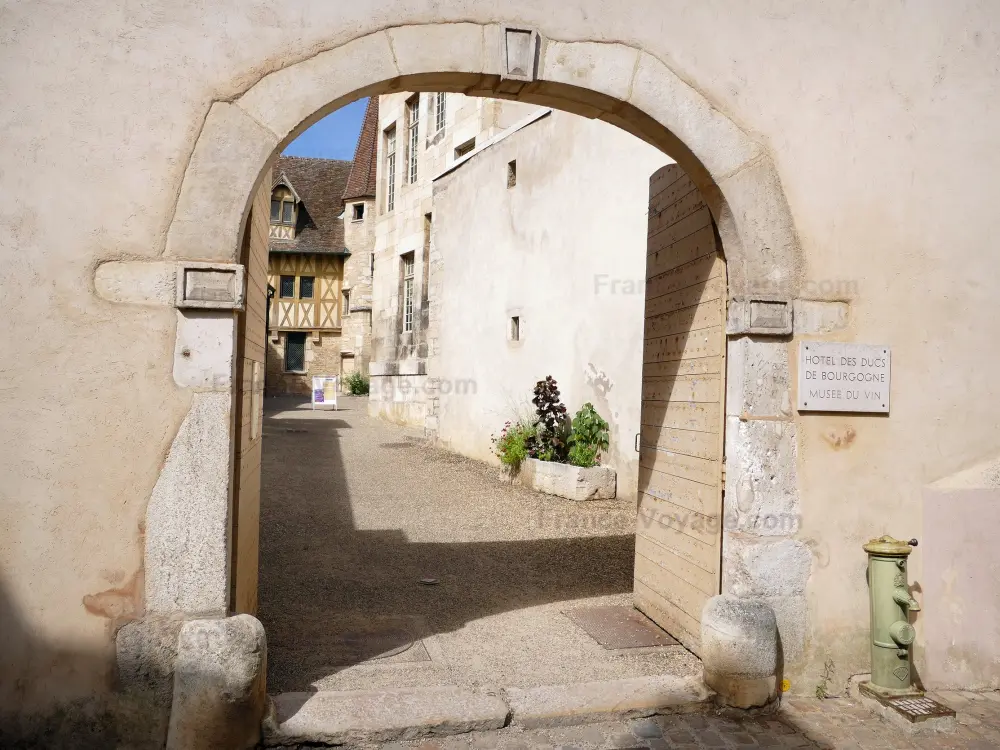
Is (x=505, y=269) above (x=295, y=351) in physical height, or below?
above

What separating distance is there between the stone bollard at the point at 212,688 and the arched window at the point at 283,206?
2637cm

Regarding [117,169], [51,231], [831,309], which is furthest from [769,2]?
[51,231]

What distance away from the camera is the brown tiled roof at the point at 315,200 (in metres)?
27.5

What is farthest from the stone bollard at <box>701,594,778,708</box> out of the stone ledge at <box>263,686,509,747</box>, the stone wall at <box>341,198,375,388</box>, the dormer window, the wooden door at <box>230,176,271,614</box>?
the dormer window

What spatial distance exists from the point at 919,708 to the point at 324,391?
1830 cm

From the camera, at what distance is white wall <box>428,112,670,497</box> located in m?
8.20

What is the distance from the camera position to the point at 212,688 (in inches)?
110

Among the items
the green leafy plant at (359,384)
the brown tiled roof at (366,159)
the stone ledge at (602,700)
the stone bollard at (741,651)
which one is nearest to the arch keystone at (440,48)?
the stone bollard at (741,651)

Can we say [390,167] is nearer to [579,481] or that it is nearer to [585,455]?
[585,455]

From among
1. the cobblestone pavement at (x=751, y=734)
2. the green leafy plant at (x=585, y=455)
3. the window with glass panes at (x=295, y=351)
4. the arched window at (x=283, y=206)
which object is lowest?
the cobblestone pavement at (x=751, y=734)

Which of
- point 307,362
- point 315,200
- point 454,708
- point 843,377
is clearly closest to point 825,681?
point 843,377

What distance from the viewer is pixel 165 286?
9.68 ft

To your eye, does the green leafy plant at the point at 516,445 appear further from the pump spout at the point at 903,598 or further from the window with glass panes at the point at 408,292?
the window with glass panes at the point at 408,292

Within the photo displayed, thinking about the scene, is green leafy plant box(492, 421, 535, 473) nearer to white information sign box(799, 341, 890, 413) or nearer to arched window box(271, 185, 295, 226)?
white information sign box(799, 341, 890, 413)
